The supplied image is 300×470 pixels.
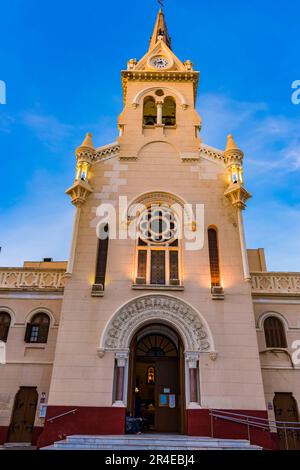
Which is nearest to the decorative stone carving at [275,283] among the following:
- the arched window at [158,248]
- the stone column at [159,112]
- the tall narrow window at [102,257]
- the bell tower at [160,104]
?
the arched window at [158,248]

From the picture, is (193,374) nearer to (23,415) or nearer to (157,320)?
(157,320)

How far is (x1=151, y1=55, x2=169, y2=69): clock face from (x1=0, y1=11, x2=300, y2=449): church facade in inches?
278

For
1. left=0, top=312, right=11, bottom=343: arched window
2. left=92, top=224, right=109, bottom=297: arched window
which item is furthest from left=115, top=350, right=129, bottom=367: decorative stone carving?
left=0, top=312, right=11, bottom=343: arched window

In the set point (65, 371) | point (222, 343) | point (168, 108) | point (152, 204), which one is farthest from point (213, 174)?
point (65, 371)

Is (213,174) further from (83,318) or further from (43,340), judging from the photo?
(43,340)

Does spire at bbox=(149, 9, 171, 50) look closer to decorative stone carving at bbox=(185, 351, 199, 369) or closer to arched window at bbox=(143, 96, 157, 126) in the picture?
arched window at bbox=(143, 96, 157, 126)

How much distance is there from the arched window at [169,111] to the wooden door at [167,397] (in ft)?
55.1

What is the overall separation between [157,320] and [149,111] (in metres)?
16.3

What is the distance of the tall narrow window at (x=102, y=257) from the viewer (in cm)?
1841

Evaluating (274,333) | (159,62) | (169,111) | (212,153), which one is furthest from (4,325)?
(159,62)

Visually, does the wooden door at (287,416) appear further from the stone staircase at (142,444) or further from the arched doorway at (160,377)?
the stone staircase at (142,444)

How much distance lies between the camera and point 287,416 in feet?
56.4

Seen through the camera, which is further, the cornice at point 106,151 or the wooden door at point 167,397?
the cornice at point 106,151

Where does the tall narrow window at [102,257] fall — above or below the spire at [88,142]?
below
